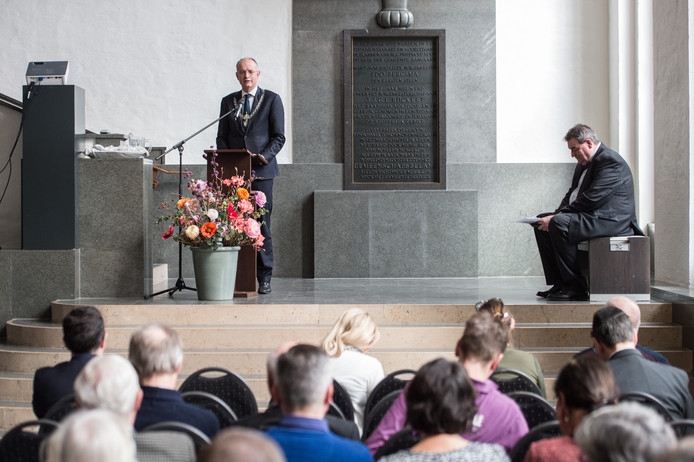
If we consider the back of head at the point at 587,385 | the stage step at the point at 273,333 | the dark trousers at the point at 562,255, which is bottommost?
the stage step at the point at 273,333

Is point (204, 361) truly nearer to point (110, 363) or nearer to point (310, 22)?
point (110, 363)

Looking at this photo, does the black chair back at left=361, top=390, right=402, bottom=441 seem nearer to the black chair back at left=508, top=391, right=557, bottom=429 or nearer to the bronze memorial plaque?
the black chair back at left=508, top=391, right=557, bottom=429

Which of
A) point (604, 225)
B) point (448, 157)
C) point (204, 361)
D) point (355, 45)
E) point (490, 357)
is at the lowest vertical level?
point (204, 361)

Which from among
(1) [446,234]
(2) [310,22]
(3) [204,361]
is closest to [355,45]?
(2) [310,22]

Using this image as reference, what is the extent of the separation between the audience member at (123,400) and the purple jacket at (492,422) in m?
0.78

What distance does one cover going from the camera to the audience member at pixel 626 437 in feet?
6.08

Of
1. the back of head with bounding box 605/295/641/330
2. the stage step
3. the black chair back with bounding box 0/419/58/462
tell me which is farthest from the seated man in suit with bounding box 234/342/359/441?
the stage step

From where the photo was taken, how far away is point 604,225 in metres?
6.43

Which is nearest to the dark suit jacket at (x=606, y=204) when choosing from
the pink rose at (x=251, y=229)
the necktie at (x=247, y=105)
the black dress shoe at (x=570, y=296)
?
the black dress shoe at (x=570, y=296)

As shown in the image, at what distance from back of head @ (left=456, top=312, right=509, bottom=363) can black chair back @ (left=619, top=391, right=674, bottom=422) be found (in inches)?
17.9

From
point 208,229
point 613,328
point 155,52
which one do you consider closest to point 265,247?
point 208,229

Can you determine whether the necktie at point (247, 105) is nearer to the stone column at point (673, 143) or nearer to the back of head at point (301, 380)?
the stone column at point (673, 143)

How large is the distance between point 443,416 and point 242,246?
474 cm

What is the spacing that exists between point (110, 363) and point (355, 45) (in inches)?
293
